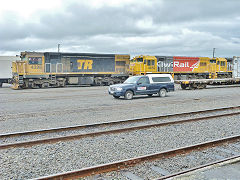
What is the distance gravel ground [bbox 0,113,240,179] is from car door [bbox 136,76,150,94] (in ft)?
28.4

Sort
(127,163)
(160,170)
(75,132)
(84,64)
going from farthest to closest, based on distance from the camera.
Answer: (84,64) < (75,132) < (127,163) < (160,170)

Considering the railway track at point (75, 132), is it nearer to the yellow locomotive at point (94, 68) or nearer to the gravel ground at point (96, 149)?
the gravel ground at point (96, 149)

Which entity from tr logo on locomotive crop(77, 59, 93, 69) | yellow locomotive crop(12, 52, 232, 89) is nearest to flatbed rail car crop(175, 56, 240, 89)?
yellow locomotive crop(12, 52, 232, 89)

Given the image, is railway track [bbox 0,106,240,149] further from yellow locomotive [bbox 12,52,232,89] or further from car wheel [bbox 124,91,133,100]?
yellow locomotive [bbox 12,52,232,89]

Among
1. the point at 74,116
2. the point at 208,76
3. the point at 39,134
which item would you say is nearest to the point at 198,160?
the point at 39,134

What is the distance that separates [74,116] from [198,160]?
6.10 meters

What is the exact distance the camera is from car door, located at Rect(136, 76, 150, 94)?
16.6m

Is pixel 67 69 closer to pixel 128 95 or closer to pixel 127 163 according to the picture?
pixel 128 95

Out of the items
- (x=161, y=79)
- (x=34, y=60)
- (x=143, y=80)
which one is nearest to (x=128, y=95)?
(x=143, y=80)

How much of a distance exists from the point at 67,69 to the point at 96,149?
928 inches

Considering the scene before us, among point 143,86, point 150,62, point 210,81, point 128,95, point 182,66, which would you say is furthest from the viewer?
point 182,66

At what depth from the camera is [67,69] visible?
28.4 metres

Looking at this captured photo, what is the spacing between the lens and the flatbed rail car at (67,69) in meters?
26.5

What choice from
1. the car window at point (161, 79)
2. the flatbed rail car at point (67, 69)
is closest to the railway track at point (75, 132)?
the car window at point (161, 79)
